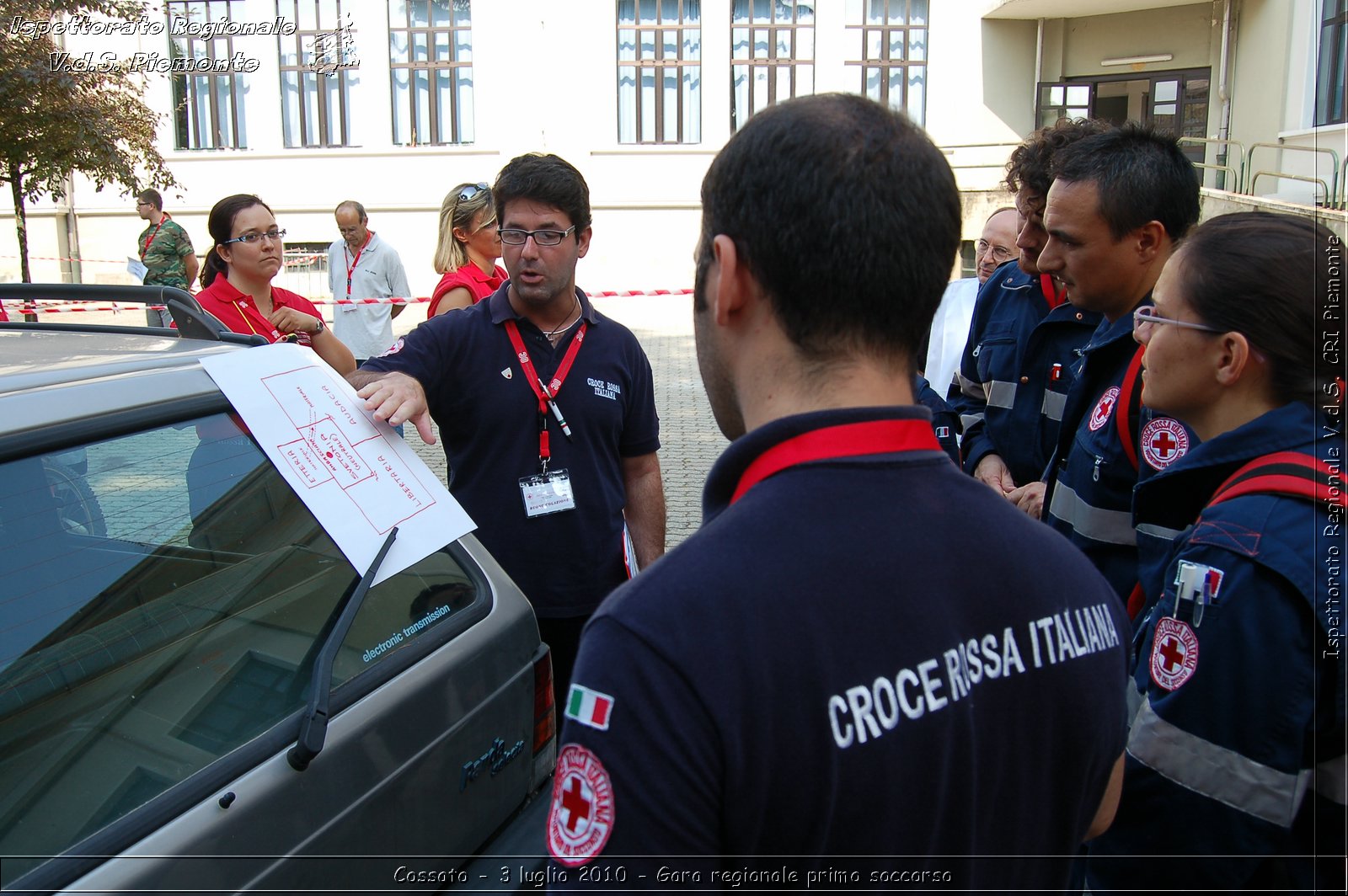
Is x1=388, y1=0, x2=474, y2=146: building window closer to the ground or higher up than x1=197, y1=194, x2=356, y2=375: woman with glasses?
higher up

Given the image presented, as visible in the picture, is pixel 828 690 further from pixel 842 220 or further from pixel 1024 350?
pixel 1024 350

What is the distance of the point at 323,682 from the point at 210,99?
2218cm

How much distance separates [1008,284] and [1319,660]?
2.28 metres

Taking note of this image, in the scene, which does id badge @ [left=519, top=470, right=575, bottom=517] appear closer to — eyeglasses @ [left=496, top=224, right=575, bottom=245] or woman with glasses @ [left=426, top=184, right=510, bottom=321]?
eyeglasses @ [left=496, top=224, right=575, bottom=245]

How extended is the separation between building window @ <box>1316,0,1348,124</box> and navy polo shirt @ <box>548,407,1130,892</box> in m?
17.4

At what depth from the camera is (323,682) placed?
1.72 m

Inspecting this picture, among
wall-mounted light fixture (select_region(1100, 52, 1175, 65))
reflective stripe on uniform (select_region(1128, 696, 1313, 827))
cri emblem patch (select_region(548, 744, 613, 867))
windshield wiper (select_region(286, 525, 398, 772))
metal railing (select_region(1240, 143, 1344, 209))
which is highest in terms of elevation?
wall-mounted light fixture (select_region(1100, 52, 1175, 65))

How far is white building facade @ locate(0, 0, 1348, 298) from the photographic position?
773 inches

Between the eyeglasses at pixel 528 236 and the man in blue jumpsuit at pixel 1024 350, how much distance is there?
1.53 metres

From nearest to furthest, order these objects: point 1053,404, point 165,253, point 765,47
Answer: point 1053,404
point 165,253
point 765,47

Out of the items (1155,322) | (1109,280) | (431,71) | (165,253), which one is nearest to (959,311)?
(1109,280)

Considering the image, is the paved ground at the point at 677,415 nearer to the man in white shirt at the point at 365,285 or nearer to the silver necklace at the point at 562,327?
the silver necklace at the point at 562,327

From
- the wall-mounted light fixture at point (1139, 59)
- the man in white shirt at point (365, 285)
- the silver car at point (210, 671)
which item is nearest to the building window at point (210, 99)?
the man in white shirt at point (365, 285)

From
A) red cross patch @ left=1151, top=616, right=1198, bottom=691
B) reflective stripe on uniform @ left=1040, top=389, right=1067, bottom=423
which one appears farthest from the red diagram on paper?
reflective stripe on uniform @ left=1040, top=389, right=1067, bottom=423
